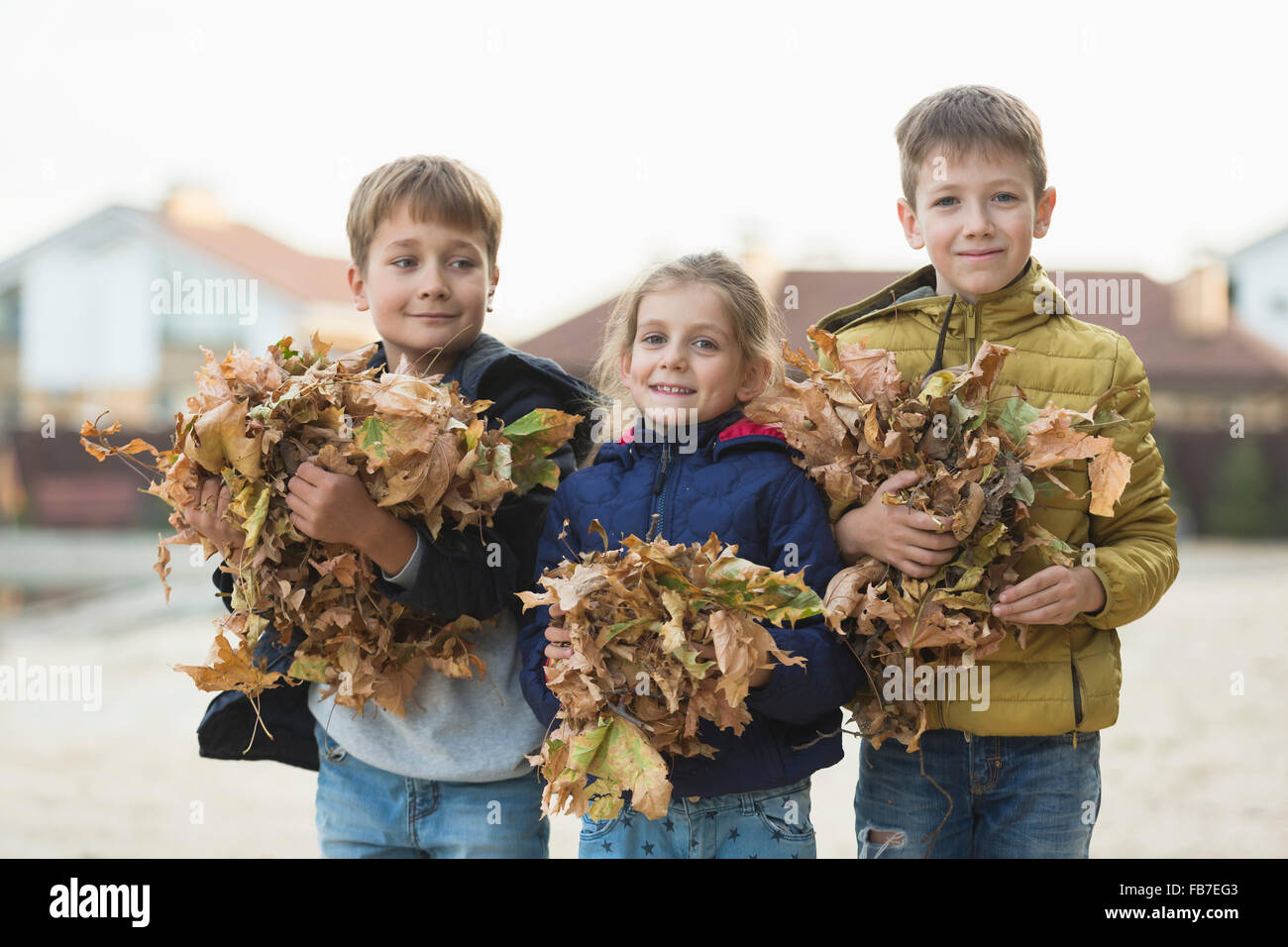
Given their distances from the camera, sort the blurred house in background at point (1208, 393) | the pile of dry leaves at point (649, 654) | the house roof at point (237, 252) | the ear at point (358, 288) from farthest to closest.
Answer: the house roof at point (237, 252)
the blurred house in background at point (1208, 393)
the ear at point (358, 288)
the pile of dry leaves at point (649, 654)

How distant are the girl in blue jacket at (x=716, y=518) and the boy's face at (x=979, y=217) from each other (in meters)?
0.52

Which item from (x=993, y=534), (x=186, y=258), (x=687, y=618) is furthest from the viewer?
(x=186, y=258)

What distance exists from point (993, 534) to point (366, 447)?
1504 mm

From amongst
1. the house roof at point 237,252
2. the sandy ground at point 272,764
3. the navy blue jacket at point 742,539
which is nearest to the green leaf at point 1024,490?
the navy blue jacket at point 742,539

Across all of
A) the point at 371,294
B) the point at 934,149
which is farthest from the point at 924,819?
the point at 371,294

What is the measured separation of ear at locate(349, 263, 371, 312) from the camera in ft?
11.3

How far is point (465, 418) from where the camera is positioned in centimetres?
291

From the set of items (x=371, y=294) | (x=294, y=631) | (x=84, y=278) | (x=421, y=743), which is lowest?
(x=421, y=743)

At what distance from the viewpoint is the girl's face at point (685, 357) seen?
121 inches

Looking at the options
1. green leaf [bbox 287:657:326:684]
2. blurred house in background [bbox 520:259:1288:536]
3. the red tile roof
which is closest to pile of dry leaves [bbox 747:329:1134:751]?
green leaf [bbox 287:657:326:684]

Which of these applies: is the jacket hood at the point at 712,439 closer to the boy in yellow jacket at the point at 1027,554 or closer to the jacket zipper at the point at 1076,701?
the boy in yellow jacket at the point at 1027,554

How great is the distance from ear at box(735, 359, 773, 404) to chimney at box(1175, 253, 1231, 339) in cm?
2776

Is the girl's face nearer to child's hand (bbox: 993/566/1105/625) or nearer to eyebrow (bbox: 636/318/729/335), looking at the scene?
eyebrow (bbox: 636/318/729/335)
